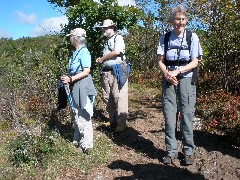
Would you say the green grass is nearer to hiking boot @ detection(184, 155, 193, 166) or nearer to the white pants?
the white pants

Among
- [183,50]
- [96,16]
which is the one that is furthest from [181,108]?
[96,16]

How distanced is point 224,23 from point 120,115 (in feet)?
11.0

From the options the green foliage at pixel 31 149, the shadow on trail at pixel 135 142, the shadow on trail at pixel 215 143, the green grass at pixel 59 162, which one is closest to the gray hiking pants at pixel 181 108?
the shadow on trail at pixel 135 142

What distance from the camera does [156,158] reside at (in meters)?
5.06

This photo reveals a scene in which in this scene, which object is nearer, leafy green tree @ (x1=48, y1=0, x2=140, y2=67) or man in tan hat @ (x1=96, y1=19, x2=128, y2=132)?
man in tan hat @ (x1=96, y1=19, x2=128, y2=132)

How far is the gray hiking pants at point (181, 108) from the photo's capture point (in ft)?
15.1

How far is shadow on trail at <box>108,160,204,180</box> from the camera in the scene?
14.6ft

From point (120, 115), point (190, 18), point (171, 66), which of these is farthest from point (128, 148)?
point (190, 18)

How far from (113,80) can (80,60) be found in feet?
3.21

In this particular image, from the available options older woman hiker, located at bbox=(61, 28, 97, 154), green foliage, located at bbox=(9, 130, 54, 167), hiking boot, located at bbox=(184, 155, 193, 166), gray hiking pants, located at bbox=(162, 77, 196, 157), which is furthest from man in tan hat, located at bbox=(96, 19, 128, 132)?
hiking boot, located at bbox=(184, 155, 193, 166)

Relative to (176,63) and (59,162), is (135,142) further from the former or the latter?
(176,63)

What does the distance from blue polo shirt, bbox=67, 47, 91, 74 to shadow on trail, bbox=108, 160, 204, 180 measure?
1.42 metres

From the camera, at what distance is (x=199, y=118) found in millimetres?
6930

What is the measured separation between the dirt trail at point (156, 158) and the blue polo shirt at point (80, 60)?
1328 mm
